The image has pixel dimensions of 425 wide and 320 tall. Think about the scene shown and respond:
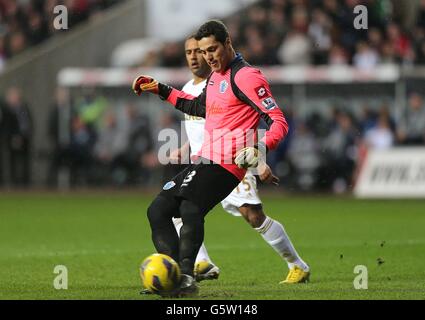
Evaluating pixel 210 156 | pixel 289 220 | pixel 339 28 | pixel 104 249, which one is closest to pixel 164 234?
pixel 210 156

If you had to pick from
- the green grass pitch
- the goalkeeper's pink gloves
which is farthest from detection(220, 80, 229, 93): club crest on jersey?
the green grass pitch

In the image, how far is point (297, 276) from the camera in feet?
34.0

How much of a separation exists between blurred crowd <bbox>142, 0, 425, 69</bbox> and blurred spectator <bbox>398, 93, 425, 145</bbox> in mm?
1240

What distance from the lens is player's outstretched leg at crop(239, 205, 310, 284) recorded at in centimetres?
1036

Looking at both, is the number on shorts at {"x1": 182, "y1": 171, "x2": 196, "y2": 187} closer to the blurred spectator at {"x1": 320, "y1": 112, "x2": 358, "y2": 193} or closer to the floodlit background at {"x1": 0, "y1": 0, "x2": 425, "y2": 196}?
the floodlit background at {"x1": 0, "y1": 0, "x2": 425, "y2": 196}

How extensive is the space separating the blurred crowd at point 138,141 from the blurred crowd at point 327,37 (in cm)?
124

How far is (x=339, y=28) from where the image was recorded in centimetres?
2638

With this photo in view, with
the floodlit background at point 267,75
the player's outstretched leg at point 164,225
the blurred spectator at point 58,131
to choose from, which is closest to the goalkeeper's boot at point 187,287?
the player's outstretched leg at point 164,225

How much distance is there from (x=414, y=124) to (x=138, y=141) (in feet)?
21.4

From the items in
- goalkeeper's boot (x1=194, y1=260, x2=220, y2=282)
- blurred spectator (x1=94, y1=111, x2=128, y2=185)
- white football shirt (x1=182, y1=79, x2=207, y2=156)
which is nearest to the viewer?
goalkeeper's boot (x1=194, y1=260, x2=220, y2=282)

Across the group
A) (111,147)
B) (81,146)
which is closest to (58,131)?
(81,146)

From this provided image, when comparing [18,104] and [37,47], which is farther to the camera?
[37,47]
